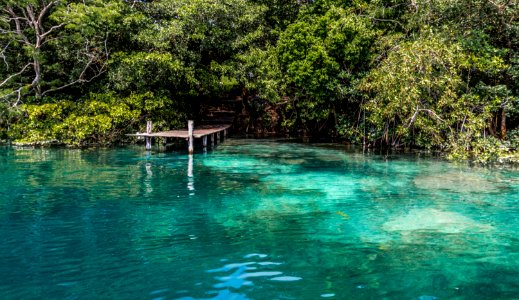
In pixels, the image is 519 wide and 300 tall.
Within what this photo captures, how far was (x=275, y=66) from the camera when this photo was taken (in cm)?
2258

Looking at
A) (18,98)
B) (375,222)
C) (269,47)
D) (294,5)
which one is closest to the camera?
(375,222)

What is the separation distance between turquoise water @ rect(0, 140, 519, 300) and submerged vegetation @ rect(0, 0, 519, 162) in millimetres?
4615

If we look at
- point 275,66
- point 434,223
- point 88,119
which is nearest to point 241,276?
point 434,223

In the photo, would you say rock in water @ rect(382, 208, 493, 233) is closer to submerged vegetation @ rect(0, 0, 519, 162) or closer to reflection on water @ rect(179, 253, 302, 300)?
reflection on water @ rect(179, 253, 302, 300)

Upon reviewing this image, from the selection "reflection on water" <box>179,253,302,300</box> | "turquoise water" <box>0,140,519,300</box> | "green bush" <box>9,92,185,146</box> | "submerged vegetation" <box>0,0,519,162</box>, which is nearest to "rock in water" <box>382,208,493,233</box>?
"turquoise water" <box>0,140,519,300</box>

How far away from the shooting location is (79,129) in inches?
800

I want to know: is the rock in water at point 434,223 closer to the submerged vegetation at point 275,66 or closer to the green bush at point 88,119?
the submerged vegetation at point 275,66

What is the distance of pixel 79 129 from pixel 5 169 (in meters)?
6.60

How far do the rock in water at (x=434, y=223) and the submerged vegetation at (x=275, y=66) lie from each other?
851cm

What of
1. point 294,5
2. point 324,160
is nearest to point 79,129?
point 324,160

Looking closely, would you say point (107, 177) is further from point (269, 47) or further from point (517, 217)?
point (269, 47)

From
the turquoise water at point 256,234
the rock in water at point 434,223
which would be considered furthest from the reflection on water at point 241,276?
the rock in water at point 434,223

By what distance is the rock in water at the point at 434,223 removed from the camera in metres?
7.85

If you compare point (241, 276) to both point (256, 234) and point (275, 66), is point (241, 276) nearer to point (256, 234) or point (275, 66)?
point (256, 234)
